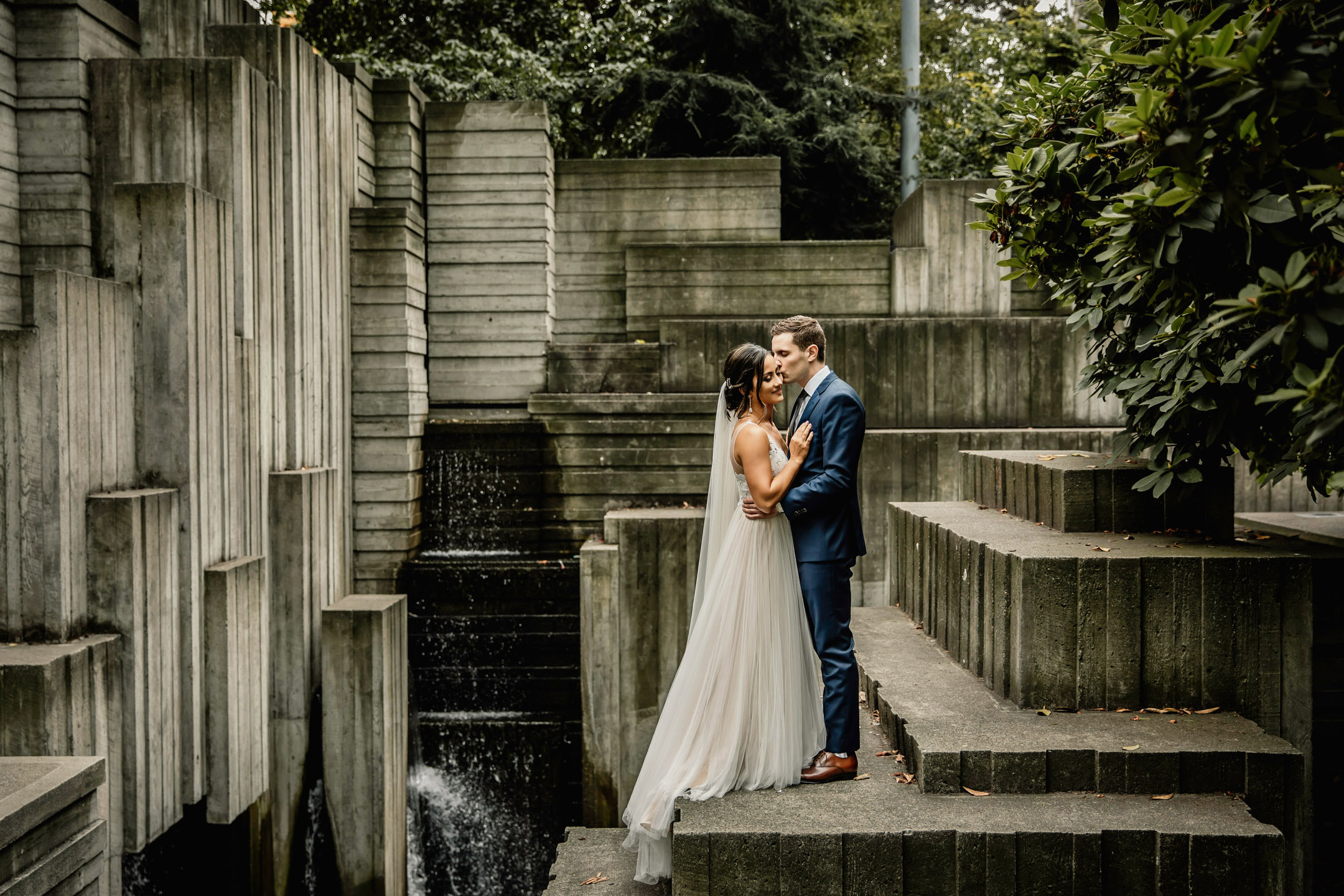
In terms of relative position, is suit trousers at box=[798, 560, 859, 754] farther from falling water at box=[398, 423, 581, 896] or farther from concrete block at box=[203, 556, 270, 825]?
falling water at box=[398, 423, 581, 896]

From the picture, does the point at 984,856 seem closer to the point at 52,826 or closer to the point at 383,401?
the point at 52,826

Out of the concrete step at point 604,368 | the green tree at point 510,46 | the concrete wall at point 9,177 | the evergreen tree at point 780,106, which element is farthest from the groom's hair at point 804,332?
the green tree at point 510,46

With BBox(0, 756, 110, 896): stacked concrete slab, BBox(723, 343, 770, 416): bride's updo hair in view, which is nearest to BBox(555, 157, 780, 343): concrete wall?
BBox(723, 343, 770, 416): bride's updo hair

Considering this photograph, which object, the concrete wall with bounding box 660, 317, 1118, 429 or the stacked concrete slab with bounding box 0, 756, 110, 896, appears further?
the concrete wall with bounding box 660, 317, 1118, 429

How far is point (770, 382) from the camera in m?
4.26

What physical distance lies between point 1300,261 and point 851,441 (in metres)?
1.74

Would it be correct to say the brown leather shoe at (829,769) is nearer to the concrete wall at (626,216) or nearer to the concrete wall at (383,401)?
the concrete wall at (383,401)

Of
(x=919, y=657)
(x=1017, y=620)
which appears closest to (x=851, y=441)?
(x=1017, y=620)

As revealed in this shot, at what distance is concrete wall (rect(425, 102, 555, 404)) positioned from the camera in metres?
10.5

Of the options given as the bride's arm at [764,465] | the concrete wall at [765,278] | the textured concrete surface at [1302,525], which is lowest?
the textured concrete surface at [1302,525]

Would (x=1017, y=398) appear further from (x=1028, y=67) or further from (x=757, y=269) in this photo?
(x=1028, y=67)

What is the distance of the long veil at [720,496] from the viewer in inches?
175

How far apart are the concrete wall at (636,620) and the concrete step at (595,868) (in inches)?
68.7

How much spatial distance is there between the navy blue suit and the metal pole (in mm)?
10406
